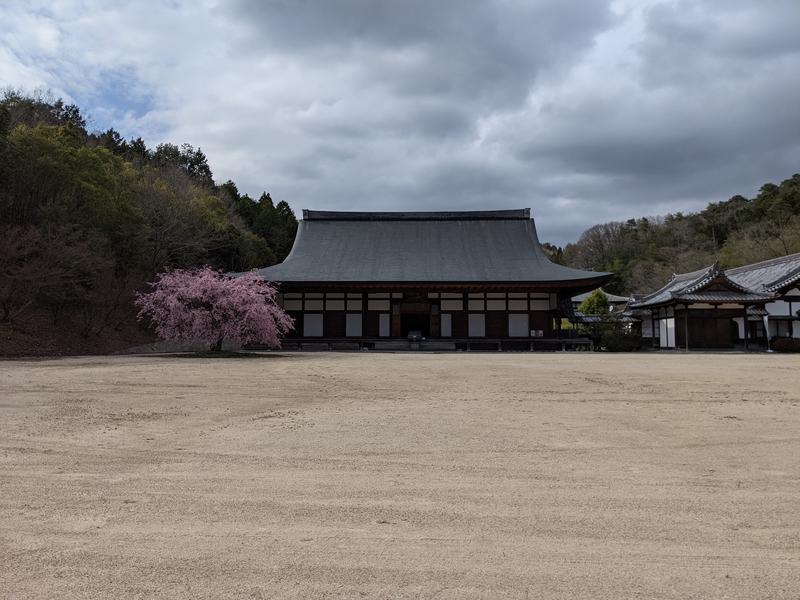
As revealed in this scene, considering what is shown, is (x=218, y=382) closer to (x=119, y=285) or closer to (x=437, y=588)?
(x=437, y=588)

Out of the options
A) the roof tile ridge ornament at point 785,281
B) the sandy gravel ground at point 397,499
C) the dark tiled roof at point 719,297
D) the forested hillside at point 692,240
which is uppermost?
the forested hillside at point 692,240

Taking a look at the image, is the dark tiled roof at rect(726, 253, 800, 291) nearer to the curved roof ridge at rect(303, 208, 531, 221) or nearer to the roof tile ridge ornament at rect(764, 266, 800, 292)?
the roof tile ridge ornament at rect(764, 266, 800, 292)

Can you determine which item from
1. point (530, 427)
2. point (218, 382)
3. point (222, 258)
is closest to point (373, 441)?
point (530, 427)

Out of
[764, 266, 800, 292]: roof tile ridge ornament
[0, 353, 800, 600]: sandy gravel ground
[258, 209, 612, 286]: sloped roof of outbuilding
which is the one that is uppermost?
[258, 209, 612, 286]: sloped roof of outbuilding

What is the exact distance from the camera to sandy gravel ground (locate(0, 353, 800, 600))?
2531 millimetres

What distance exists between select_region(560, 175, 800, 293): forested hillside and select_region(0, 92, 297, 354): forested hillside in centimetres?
3794

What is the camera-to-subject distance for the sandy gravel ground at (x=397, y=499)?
8.30 ft

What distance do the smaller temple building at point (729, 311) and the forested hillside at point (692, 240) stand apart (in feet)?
50.3

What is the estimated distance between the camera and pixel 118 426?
19.9 feet

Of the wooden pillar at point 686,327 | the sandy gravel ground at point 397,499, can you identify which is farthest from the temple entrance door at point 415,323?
the sandy gravel ground at point 397,499

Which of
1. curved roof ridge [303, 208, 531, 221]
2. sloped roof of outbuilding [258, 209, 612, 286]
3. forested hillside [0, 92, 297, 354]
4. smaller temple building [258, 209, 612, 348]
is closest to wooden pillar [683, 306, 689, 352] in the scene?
sloped roof of outbuilding [258, 209, 612, 286]

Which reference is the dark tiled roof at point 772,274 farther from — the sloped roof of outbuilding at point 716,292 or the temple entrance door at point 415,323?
the temple entrance door at point 415,323

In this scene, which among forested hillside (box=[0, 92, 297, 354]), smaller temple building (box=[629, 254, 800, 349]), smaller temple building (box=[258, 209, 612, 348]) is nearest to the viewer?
forested hillside (box=[0, 92, 297, 354])

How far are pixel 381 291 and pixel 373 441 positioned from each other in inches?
805
